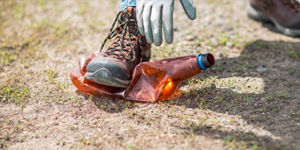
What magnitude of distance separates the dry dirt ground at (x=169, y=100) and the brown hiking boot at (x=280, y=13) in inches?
3.6

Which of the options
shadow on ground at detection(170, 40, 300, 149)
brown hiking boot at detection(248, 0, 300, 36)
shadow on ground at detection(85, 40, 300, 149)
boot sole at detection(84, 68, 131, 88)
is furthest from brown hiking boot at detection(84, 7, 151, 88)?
brown hiking boot at detection(248, 0, 300, 36)

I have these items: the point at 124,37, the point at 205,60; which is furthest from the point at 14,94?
the point at 205,60

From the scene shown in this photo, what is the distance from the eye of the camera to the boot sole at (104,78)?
2.28 metres

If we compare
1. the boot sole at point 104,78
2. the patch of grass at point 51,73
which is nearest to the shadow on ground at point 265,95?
the boot sole at point 104,78

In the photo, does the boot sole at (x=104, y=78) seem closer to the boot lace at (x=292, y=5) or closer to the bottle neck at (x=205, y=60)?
the bottle neck at (x=205, y=60)

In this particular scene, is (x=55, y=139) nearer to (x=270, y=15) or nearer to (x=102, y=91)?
(x=102, y=91)

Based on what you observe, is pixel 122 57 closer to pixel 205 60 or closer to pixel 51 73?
pixel 205 60

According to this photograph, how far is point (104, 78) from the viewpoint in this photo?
7.48 ft

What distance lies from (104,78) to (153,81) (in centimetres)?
34

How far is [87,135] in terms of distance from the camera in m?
2.11

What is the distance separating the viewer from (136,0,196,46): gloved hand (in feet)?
7.41

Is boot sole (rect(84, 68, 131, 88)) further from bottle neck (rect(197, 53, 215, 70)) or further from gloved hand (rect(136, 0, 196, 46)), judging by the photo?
bottle neck (rect(197, 53, 215, 70))

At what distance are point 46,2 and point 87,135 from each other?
2937 mm

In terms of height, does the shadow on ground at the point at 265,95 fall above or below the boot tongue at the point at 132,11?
below
